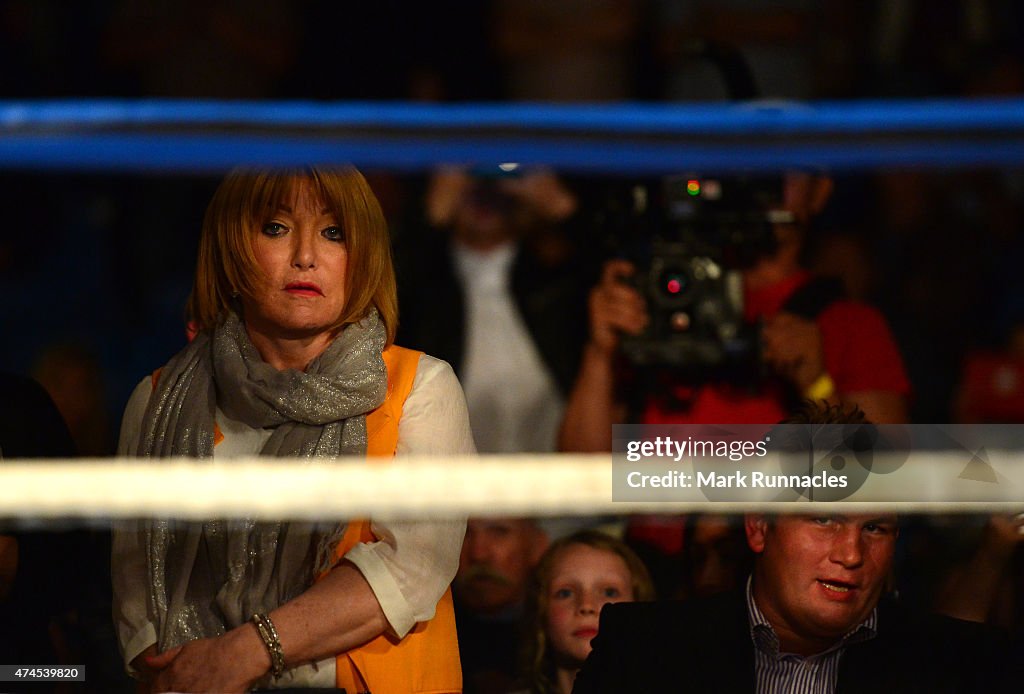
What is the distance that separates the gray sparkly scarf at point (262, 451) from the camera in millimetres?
1219

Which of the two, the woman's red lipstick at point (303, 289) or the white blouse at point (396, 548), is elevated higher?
the woman's red lipstick at point (303, 289)

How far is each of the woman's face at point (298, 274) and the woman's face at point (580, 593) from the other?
0.33 metres

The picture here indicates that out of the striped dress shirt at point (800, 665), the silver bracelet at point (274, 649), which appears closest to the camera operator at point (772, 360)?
the striped dress shirt at point (800, 665)

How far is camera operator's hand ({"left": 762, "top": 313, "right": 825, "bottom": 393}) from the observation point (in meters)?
1.28

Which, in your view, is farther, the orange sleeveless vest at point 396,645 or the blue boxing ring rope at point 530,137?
the blue boxing ring rope at point 530,137

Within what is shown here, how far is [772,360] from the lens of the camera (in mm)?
1288

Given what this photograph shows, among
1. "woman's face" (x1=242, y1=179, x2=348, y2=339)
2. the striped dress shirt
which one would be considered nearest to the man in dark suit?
the striped dress shirt

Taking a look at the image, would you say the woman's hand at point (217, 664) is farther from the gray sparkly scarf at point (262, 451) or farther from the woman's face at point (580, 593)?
the woman's face at point (580, 593)

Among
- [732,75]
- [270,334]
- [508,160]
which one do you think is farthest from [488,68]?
[270,334]

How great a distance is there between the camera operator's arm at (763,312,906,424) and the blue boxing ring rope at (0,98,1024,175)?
17 centimetres

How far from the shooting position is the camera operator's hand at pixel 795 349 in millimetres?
1281

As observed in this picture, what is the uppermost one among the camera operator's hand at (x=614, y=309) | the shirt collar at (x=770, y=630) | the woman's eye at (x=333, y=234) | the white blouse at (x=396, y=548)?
the woman's eye at (x=333, y=234)

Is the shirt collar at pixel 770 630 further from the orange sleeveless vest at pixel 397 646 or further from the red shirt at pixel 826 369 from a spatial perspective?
the orange sleeveless vest at pixel 397 646

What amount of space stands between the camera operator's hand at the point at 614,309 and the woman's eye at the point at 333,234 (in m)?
0.26
